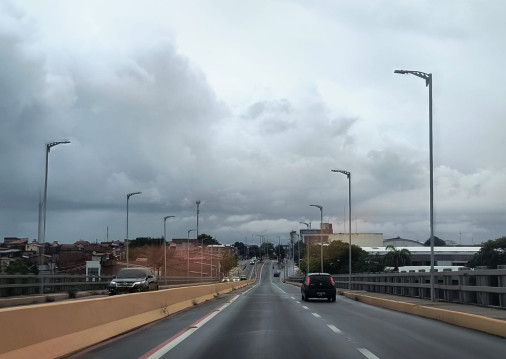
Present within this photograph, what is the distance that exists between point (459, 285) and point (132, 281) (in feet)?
66.5

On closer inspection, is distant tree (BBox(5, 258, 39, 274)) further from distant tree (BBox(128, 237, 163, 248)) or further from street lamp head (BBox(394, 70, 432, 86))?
distant tree (BBox(128, 237, 163, 248))

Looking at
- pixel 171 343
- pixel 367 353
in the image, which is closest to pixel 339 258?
pixel 171 343

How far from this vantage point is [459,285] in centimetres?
2278

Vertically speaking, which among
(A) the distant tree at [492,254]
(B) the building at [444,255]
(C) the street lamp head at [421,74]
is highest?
(C) the street lamp head at [421,74]

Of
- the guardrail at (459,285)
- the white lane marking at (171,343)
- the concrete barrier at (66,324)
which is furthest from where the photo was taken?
the guardrail at (459,285)

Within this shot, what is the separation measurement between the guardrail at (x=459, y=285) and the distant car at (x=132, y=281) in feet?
51.1

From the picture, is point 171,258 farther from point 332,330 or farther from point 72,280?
point 332,330

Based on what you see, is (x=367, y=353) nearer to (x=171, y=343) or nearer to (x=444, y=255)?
(x=171, y=343)

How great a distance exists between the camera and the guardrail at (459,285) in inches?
754

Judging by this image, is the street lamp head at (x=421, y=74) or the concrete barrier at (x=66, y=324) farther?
the street lamp head at (x=421, y=74)

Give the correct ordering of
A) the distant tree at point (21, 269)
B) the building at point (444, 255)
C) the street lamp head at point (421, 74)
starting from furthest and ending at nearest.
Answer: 1. the building at point (444, 255)
2. the distant tree at point (21, 269)
3. the street lamp head at point (421, 74)

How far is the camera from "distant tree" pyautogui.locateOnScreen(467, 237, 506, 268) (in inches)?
3605

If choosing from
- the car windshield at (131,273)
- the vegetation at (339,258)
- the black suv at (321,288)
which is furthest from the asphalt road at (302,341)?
the vegetation at (339,258)

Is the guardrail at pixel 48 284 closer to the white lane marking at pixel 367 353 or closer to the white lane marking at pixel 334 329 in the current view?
the white lane marking at pixel 334 329
